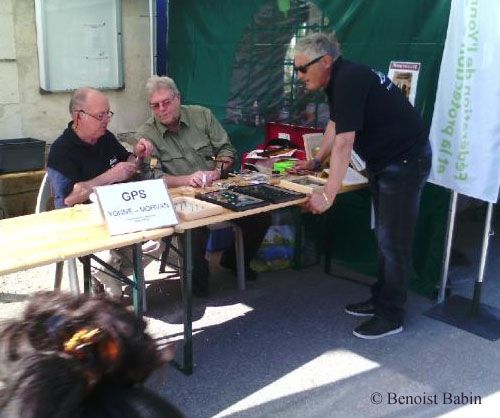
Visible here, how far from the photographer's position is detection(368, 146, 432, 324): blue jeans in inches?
115

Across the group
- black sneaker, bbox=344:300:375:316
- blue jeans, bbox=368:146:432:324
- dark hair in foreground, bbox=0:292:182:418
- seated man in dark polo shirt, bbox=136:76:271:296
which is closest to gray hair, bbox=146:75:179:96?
seated man in dark polo shirt, bbox=136:76:271:296

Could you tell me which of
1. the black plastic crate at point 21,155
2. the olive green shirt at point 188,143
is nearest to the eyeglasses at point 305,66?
the olive green shirt at point 188,143

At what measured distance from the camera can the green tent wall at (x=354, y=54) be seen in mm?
3361

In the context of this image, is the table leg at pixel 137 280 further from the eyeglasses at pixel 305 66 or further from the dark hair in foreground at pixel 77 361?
the dark hair in foreground at pixel 77 361

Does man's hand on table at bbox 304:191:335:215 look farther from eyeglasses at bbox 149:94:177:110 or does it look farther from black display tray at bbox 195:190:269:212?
eyeglasses at bbox 149:94:177:110

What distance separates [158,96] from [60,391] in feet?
9.24

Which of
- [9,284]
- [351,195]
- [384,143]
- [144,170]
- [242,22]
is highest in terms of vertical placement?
[242,22]

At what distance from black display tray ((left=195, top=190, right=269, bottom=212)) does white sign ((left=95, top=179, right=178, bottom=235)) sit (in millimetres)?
329

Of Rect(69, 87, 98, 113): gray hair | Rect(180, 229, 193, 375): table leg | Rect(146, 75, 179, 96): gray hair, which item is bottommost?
Rect(180, 229, 193, 375): table leg

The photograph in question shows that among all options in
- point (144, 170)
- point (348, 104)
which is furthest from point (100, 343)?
point (144, 170)

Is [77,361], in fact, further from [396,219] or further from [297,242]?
[297,242]

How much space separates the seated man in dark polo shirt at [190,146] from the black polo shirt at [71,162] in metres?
0.36

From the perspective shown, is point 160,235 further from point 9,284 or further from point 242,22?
point 242,22

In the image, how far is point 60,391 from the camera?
638 millimetres
